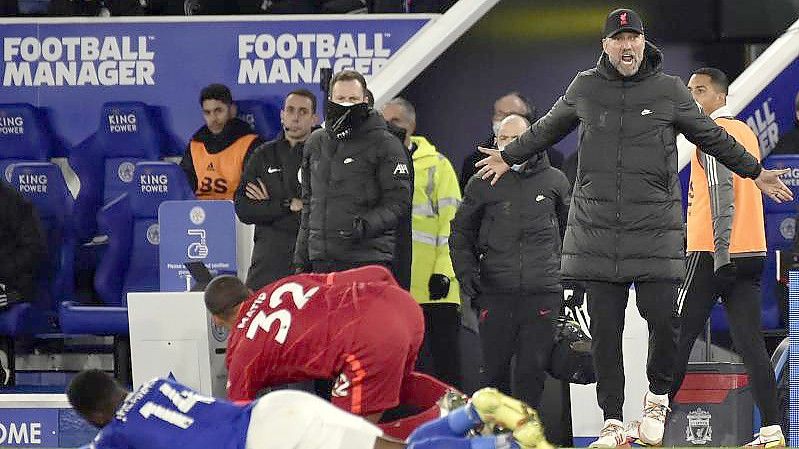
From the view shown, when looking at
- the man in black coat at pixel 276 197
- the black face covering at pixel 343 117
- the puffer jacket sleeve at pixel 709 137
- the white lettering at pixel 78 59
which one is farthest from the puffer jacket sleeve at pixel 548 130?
the white lettering at pixel 78 59

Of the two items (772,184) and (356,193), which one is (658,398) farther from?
(356,193)

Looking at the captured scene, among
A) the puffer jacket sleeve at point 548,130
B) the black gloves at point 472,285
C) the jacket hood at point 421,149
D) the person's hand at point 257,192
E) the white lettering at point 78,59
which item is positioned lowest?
the black gloves at point 472,285

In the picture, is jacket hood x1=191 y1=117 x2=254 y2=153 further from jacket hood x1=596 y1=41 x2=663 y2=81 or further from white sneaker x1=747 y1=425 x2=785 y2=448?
white sneaker x1=747 y1=425 x2=785 y2=448

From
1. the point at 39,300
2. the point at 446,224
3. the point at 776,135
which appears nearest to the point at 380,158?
the point at 446,224

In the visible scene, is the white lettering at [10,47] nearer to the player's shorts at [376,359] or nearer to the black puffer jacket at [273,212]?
→ the black puffer jacket at [273,212]

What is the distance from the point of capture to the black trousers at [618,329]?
8.50m

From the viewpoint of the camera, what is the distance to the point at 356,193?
377 inches

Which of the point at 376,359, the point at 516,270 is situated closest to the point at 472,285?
the point at 516,270

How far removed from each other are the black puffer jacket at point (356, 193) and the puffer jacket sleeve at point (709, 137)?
168cm

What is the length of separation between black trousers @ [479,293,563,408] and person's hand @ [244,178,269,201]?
142cm

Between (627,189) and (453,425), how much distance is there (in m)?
2.29

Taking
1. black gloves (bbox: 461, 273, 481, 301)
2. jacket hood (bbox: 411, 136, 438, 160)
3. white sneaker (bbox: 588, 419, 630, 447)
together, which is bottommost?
white sneaker (bbox: 588, 419, 630, 447)

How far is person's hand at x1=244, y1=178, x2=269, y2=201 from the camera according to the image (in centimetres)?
1023

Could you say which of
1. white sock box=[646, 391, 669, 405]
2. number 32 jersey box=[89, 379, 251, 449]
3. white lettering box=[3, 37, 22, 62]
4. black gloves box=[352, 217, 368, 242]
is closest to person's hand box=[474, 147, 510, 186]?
Answer: black gloves box=[352, 217, 368, 242]
